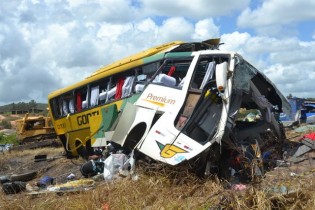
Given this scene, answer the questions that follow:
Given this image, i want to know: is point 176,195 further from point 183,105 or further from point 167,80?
point 167,80

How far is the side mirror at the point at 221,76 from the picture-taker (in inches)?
316

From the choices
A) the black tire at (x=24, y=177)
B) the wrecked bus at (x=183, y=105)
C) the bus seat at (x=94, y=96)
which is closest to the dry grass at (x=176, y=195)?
the wrecked bus at (x=183, y=105)

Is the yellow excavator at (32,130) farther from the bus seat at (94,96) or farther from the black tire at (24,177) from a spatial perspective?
the bus seat at (94,96)

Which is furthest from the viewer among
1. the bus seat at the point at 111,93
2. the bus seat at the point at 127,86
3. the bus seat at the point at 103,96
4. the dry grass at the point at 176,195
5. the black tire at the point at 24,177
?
the bus seat at the point at 103,96

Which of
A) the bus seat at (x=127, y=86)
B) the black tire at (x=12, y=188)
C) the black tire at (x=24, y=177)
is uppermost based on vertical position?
the bus seat at (x=127, y=86)

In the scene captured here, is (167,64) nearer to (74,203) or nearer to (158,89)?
(158,89)

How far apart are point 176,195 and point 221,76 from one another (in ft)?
7.58

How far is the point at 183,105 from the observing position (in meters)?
8.34

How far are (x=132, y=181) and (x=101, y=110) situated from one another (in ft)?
12.9

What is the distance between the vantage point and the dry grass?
5418 mm

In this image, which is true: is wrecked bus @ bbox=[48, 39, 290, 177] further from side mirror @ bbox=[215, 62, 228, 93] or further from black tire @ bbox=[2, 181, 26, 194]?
black tire @ bbox=[2, 181, 26, 194]

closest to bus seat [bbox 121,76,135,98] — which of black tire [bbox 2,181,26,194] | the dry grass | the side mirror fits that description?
the dry grass

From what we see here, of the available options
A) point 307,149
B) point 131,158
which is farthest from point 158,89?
point 307,149

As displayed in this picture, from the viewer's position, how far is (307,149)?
9.41 m
